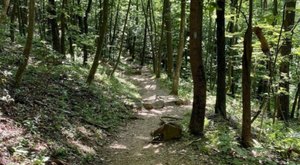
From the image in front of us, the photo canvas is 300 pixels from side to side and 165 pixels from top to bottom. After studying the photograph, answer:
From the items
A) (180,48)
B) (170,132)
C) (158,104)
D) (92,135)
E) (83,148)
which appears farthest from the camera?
(180,48)

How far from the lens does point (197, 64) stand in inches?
369

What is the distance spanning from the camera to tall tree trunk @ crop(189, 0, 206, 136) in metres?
9.26

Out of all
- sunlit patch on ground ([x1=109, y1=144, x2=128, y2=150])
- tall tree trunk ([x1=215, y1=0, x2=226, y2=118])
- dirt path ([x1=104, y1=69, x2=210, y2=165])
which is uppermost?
tall tree trunk ([x1=215, y1=0, x2=226, y2=118])

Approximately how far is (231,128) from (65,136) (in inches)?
211

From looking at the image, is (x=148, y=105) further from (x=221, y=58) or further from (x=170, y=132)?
(x=170, y=132)

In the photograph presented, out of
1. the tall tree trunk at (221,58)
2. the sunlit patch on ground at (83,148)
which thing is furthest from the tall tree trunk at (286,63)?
the sunlit patch on ground at (83,148)

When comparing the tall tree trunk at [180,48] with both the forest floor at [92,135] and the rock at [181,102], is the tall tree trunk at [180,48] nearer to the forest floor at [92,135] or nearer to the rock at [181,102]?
the rock at [181,102]

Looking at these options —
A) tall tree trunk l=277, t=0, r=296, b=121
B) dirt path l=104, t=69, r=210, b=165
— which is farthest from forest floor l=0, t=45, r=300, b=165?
tall tree trunk l=277, t=0, r=296, b=121

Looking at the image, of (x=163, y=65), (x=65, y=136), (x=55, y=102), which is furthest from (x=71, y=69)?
(x=163, y=65)

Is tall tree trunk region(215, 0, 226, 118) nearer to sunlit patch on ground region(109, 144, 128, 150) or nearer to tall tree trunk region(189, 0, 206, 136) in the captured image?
tall tree trunk region(189, 0, 206, 136)

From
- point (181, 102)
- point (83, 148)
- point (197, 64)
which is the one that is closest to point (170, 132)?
point (197, 64)

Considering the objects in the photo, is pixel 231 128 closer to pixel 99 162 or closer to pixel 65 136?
pixel 99 162

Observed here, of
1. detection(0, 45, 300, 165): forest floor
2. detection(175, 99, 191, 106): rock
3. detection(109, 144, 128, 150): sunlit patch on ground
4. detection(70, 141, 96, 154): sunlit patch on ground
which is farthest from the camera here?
detection(175, 99, 191, 106): rock

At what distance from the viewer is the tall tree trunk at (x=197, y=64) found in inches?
364
